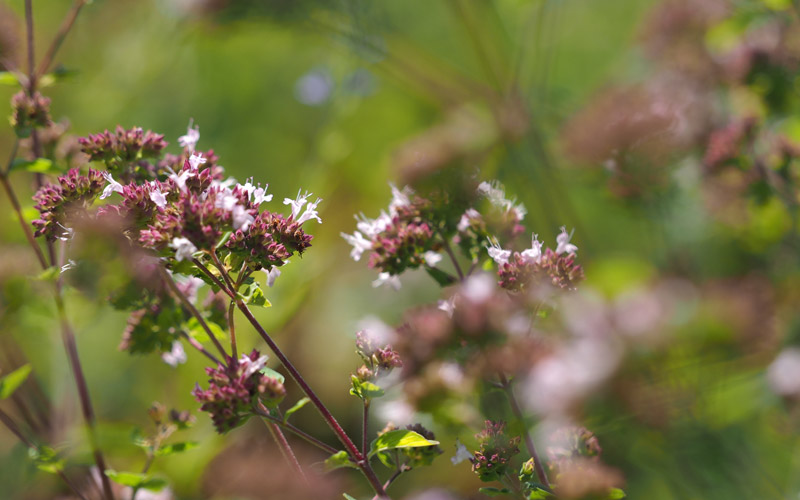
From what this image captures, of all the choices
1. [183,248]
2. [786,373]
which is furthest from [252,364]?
[786,373]

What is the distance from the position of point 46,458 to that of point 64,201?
31cm

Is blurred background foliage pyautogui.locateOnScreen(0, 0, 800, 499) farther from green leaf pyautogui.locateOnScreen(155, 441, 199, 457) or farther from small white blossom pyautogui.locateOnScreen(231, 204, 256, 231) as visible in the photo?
small white blossom pyautogui.locateOnScreen(231, 204, 256, 231)

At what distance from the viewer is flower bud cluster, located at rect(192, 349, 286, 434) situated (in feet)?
2.23

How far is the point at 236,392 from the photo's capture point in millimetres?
681

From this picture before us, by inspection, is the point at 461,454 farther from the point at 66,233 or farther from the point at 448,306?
the point at 66,233

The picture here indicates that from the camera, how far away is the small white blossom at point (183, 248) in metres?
0.64

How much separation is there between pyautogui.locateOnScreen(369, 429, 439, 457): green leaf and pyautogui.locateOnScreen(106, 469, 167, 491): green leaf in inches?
10.9

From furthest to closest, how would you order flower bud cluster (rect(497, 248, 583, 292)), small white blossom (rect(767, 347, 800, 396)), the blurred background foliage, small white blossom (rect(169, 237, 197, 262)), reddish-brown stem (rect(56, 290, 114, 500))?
small white blossom (rect(767, 347, 800, 396)) < the blurred background foliage < reddish-brown stem (rect(56, 290, 114, 500)) < flower bud cluster (rect(497, 248, 583, 292)) < small white blossom (rect(169, 237, 197, 262))

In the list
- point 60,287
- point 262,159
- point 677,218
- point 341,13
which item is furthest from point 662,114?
point 262,159

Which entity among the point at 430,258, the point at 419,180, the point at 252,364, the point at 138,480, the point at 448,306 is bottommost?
the point at 138,480

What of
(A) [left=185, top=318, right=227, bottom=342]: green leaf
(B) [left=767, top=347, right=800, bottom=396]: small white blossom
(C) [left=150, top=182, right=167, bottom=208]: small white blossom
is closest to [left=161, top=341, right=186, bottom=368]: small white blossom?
(A) [left=185, top=318, right=227, bottom=342]: green leaf

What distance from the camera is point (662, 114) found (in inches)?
53.7

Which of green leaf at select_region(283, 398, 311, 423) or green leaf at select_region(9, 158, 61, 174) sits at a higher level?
green leaf at select_region(9, 158, 61, 174)

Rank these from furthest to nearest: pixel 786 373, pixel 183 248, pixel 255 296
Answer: pixel 786 373 → pixel 255 296 → pixel 183 248
